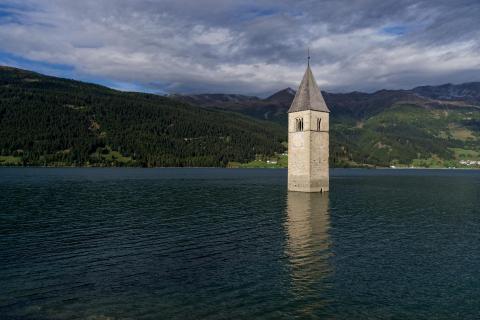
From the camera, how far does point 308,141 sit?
82.1 metres

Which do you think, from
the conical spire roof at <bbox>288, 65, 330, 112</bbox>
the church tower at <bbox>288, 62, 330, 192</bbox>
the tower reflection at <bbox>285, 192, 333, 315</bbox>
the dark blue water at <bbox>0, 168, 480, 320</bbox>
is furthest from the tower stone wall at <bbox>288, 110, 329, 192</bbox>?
the dark blue water at <bbox>0, 168, 480, 320</bbox>

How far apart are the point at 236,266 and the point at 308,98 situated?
2428 inches

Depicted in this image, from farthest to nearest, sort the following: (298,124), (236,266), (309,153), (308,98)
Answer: (298,124) < (308,98) < (309,153) < (236,266)

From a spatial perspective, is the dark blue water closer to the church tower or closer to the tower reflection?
the tower reflection

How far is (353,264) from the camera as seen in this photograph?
102 feet

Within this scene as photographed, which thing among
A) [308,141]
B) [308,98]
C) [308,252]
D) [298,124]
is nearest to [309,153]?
A: [308,141]

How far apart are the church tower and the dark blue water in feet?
86.0

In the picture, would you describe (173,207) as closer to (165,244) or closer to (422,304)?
(165,244)

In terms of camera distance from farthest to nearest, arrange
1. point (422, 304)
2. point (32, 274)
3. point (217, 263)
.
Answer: point (217, 263)
point (32, 274)
point (422, 304)

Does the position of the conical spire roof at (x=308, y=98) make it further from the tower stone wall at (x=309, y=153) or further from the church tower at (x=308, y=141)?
the tower stone wall at (x=309, y=153)

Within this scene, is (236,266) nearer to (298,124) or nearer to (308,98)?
(298,124)

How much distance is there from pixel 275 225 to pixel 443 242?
18.5 metres

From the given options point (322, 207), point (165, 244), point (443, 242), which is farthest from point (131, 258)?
point (322, 207)

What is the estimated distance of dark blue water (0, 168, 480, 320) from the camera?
2152 centimetres
